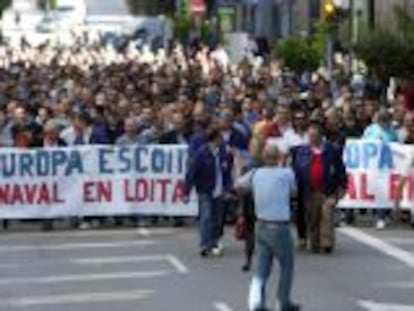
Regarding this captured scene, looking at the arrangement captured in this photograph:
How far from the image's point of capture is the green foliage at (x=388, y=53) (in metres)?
39.2

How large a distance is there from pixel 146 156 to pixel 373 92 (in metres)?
13.8

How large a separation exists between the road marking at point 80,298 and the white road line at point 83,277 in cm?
125

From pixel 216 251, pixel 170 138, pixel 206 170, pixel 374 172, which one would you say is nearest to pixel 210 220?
pixel 216 251

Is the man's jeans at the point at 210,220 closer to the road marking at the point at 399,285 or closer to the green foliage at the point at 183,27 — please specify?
the road marking at the point at 399,285

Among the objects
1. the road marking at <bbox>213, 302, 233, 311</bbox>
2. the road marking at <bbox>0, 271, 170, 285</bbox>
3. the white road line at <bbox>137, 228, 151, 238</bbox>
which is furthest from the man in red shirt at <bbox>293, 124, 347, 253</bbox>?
the road marking at <bbox>213, 302, 233, 311</bbox>

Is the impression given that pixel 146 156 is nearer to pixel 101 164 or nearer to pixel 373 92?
pixel 101 164

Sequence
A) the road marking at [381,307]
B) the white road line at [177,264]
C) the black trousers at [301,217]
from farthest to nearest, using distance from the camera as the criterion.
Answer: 1. the black trousers at [301,217]
2. the white road line at [177,264]
3. the road marking at [381,307]

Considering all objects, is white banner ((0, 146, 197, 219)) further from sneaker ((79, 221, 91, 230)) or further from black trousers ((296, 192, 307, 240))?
black trousers ((296, 192, 307, 240))

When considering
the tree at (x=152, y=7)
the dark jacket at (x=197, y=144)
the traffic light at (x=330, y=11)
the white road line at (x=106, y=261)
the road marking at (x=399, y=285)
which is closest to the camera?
the road marking at (x=399, y=285)

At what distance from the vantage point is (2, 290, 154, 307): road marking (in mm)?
18203

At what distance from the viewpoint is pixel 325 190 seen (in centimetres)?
2284

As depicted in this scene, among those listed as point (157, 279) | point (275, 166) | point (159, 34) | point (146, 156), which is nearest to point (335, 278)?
point (157, 279)

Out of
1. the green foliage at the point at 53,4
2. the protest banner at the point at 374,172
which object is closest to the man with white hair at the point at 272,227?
the protest banner at the point at 374,172

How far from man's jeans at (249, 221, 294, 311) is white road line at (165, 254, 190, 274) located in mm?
3875
